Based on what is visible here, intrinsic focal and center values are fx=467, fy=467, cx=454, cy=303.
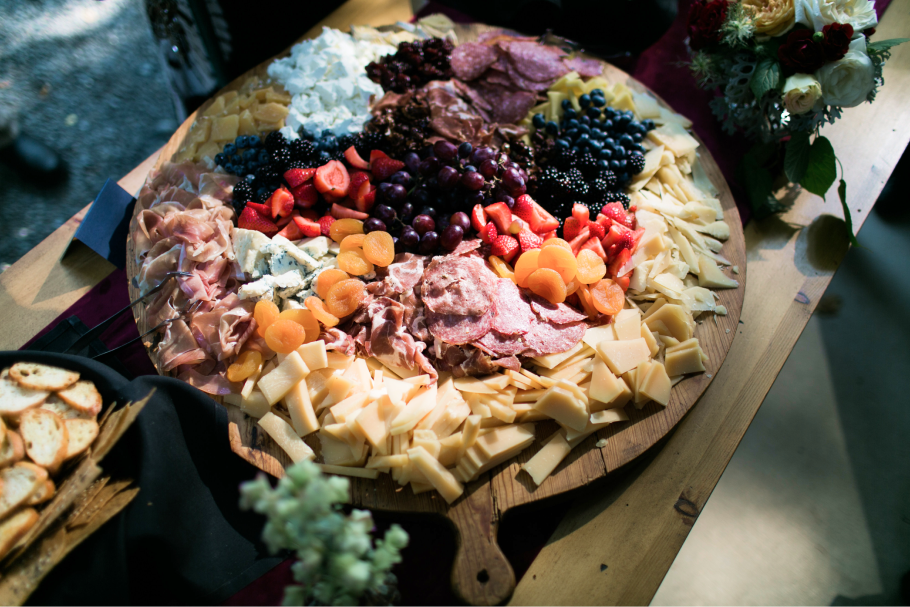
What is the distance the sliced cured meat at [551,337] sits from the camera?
1.31m

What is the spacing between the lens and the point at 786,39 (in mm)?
1580

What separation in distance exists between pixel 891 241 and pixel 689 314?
5.85 feet

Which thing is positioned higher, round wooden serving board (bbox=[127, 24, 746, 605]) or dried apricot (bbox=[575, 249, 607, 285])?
dried apricot (bbox=[575, 249, 607, 285])

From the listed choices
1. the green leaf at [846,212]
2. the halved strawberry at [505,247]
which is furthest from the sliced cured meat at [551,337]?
the green leaf at [846,212]

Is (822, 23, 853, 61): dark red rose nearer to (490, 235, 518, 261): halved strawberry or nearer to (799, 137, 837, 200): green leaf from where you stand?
(799, 137, 837, 200): green leaf

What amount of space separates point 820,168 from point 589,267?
103cm

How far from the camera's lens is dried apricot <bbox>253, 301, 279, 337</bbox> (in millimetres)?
1306

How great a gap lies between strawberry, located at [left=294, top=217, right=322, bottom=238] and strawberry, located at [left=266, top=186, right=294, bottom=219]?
49 millimetres

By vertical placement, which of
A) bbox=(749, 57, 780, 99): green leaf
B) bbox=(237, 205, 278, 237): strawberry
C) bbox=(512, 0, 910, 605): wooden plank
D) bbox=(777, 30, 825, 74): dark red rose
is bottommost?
bbox=(512, 0, 910, 605): wooden plank

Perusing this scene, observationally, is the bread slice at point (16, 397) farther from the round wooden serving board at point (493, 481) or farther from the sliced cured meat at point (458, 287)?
the sliced cured meat at point (458, 287)

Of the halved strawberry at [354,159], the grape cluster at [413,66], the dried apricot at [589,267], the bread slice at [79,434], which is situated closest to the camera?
the bread slice at [79,434]

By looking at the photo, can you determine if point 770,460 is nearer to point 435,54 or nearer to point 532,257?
point 532,257

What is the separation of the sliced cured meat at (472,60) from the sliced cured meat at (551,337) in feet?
3.83

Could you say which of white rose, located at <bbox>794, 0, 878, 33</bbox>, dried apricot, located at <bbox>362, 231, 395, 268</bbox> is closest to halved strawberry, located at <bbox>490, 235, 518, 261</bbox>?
dried apricot, located at <bbox>362, 231, 395, 268</bbox>
